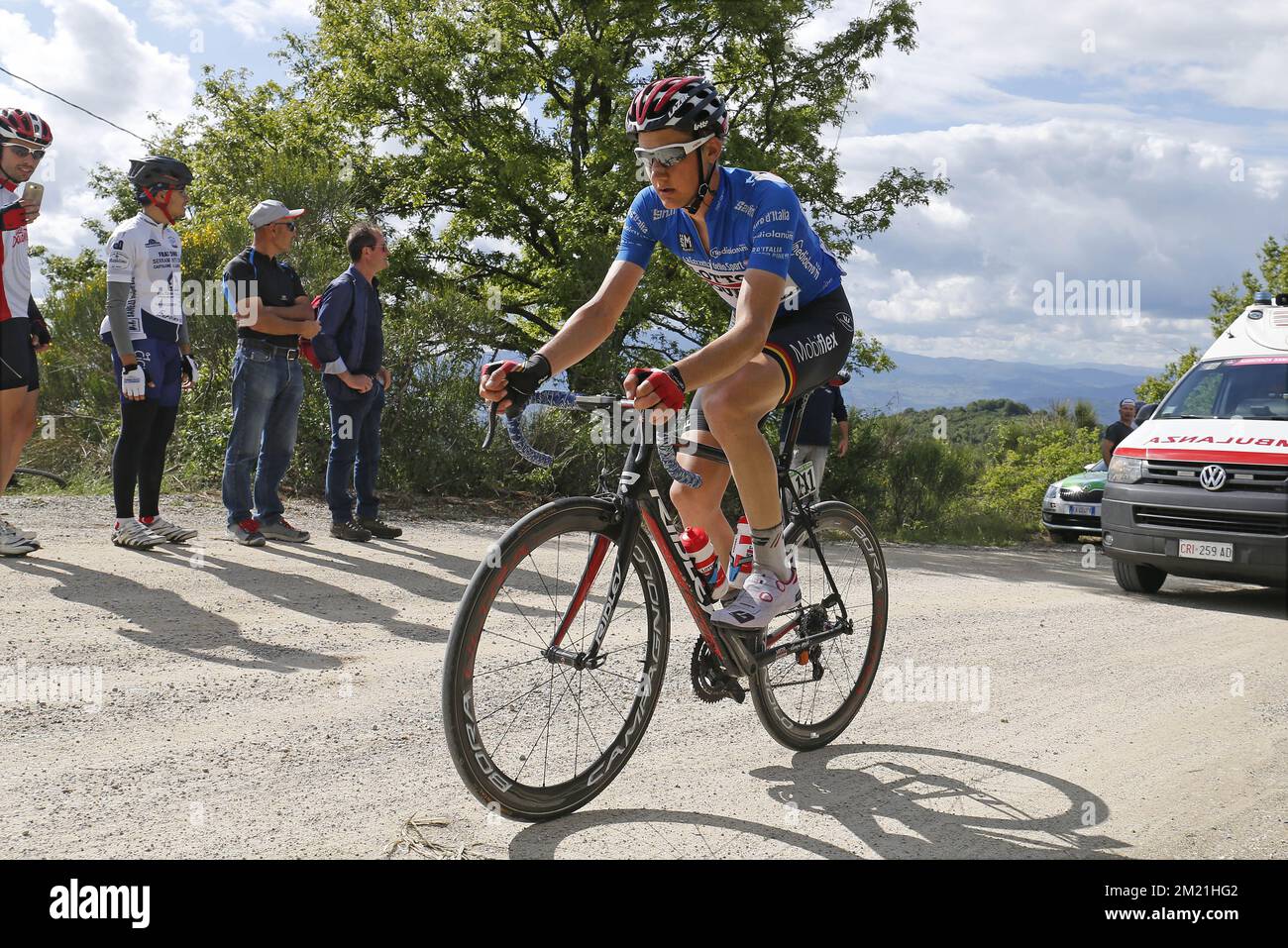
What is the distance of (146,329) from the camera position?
7.49 meters

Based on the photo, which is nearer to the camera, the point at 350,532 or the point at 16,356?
the point at 16,356

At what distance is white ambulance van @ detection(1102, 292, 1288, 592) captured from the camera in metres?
8.52

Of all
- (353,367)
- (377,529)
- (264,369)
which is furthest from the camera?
(377,529)

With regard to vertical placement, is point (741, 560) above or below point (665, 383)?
below

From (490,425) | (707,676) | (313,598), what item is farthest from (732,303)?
(313,598)

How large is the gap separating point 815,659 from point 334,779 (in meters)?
1.97

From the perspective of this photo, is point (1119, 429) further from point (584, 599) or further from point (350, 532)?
point (584, 599)

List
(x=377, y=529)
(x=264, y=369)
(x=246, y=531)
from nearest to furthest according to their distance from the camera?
(x=264, y=369)
(x=246, y=531)
(x=377, y=529)

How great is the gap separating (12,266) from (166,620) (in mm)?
2587

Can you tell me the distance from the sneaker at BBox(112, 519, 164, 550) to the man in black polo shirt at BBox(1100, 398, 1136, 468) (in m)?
11.4

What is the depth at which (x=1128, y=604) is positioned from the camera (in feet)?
29.9

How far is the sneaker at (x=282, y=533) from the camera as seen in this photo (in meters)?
8.49
